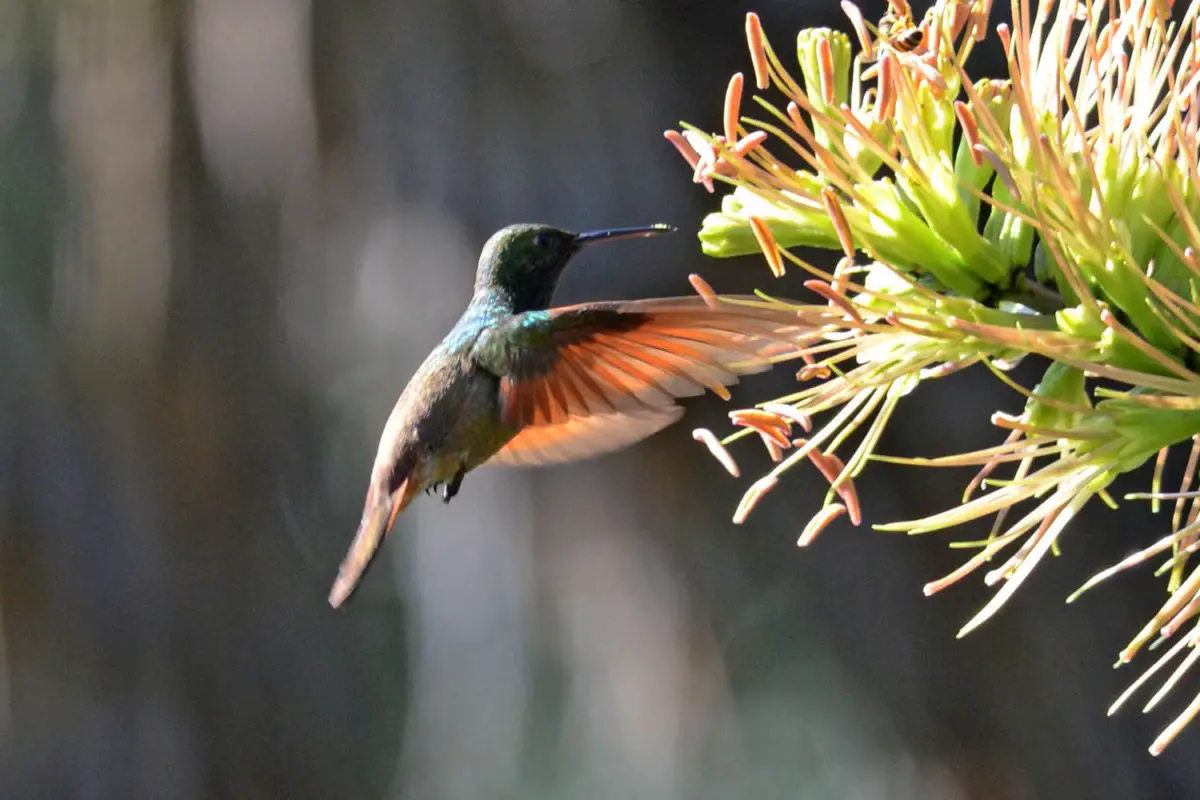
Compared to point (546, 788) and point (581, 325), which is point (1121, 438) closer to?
point (581, 325)

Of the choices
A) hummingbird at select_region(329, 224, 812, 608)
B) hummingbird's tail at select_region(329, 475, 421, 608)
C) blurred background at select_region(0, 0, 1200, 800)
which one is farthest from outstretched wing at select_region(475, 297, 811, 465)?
blurred background at select_region(0, 0, 1200, 800)

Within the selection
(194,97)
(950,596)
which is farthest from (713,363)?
(194,97)

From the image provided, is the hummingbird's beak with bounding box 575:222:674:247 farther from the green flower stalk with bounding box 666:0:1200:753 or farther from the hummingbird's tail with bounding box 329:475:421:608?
the hummingbird's tail with bounding box 329:475:421:608

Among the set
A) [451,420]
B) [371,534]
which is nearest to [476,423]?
[451,420]

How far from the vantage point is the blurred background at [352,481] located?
5.85 feet

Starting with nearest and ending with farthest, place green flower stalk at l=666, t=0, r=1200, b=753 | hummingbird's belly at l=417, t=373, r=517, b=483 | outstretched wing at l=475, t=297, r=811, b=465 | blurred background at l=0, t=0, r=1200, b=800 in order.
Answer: green flower stalk at l=666, t=0, r=1200, b=753, outstretched wing at l=475, t=297, r=811, b=465, hummingbird's belly at l=417, t=373, r=517, b=483, blurred background at l=0, t=0, r=1200, b=800

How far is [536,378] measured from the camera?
957 mm

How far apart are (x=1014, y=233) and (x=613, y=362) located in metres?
0.35

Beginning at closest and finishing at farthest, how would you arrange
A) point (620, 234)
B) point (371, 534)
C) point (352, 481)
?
point (620, 234) < point (371, 534) < point (352, 481)

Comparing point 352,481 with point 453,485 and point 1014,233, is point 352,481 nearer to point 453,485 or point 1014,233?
point 453,485

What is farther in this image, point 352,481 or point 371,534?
point 352,481

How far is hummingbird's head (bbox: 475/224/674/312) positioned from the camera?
1055mm

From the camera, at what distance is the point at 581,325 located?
0.88m

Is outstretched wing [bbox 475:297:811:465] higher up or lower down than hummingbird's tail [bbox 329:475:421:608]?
higher up
